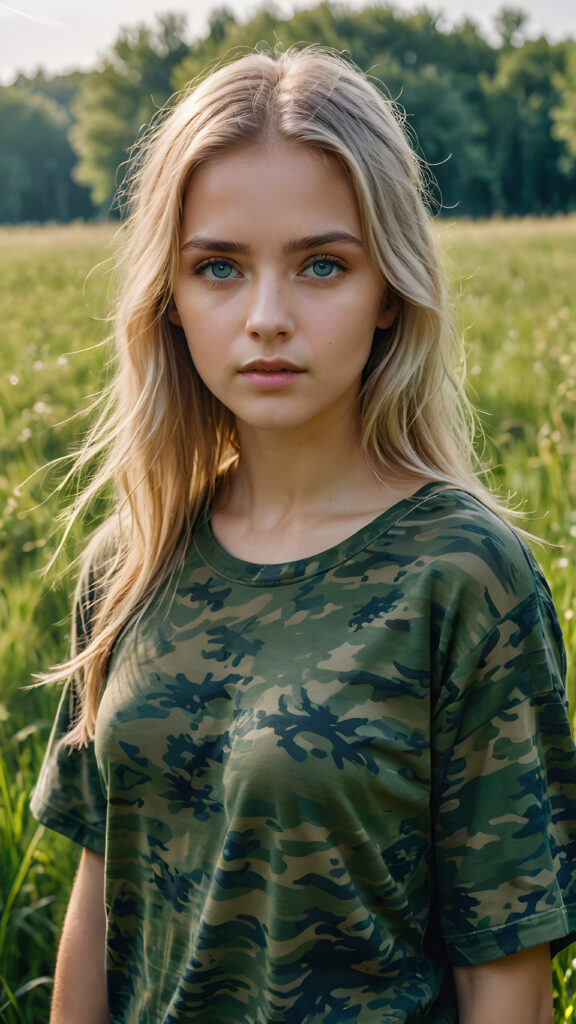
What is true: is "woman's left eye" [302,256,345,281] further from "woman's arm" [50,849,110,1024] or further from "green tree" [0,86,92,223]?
"green tree" [0,86,92,223]

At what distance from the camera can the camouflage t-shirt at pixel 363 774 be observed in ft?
3.87

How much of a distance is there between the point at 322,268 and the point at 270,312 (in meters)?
0.11

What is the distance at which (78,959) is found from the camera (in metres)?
1.63

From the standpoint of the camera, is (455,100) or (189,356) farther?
(455,100)

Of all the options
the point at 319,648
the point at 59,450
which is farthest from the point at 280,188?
the point at 59,450

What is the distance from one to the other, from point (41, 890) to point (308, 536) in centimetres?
142

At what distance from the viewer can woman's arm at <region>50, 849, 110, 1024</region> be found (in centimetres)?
162

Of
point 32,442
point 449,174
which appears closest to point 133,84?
point 449,174

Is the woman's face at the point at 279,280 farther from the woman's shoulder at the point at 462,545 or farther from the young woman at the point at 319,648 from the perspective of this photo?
the woman's shoulder at the point at 462,545

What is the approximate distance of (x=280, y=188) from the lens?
1.28m

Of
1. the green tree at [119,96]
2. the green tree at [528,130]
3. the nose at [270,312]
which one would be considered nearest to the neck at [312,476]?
the nose at [270,312]

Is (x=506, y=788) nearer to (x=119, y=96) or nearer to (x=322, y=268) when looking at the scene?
(x=322, y=268)

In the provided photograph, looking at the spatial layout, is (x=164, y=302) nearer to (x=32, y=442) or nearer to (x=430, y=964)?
(x=430, y=964)

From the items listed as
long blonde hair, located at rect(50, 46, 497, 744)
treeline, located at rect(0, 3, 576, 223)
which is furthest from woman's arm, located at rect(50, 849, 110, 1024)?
treeline, located at rect(0, 3, 576, 223)
